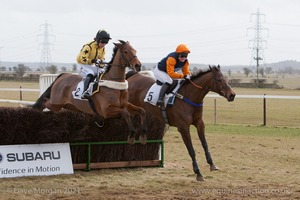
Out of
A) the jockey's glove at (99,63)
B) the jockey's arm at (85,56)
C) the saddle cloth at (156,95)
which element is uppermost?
the jockey's arm at (85,56)

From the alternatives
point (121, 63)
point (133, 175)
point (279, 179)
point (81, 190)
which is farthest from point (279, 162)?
point (81, 190)

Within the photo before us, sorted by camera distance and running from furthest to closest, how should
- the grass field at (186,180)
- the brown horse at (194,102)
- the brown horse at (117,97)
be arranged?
the brown horse at (194,102)
the brown horse at (117,97)
the grass field at (186,180)

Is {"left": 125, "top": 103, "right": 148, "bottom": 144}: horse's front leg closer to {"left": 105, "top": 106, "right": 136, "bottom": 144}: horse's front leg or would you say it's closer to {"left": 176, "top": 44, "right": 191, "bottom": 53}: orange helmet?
{"left": 105, "top": 106, "right": 136, "bottom": 144}: horse's front leg

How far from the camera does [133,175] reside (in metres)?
9.70

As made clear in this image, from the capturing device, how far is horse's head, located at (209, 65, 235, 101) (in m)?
9.38

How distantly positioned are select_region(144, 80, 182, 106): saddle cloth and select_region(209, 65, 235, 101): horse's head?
751mm

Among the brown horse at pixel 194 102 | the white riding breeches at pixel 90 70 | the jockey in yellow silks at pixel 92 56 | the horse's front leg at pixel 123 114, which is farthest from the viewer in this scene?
the white riding breeches at pixel 90 70

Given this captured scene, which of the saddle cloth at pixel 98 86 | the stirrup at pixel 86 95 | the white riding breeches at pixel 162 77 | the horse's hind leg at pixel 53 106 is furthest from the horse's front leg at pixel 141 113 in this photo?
the horse's hind leg at pixel 53 106

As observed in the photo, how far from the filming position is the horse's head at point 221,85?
9.38 meters

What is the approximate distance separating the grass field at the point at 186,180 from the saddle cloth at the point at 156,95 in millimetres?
1298

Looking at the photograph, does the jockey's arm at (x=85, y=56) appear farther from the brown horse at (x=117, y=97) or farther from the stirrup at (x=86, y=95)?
the stirrup at (x=86, y=95)

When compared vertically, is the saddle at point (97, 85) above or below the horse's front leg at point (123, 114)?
above

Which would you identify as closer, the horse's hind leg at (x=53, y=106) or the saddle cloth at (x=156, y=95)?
the saddle cloth at (x=156, y=95)

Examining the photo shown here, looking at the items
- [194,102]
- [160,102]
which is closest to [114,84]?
[160,102]
